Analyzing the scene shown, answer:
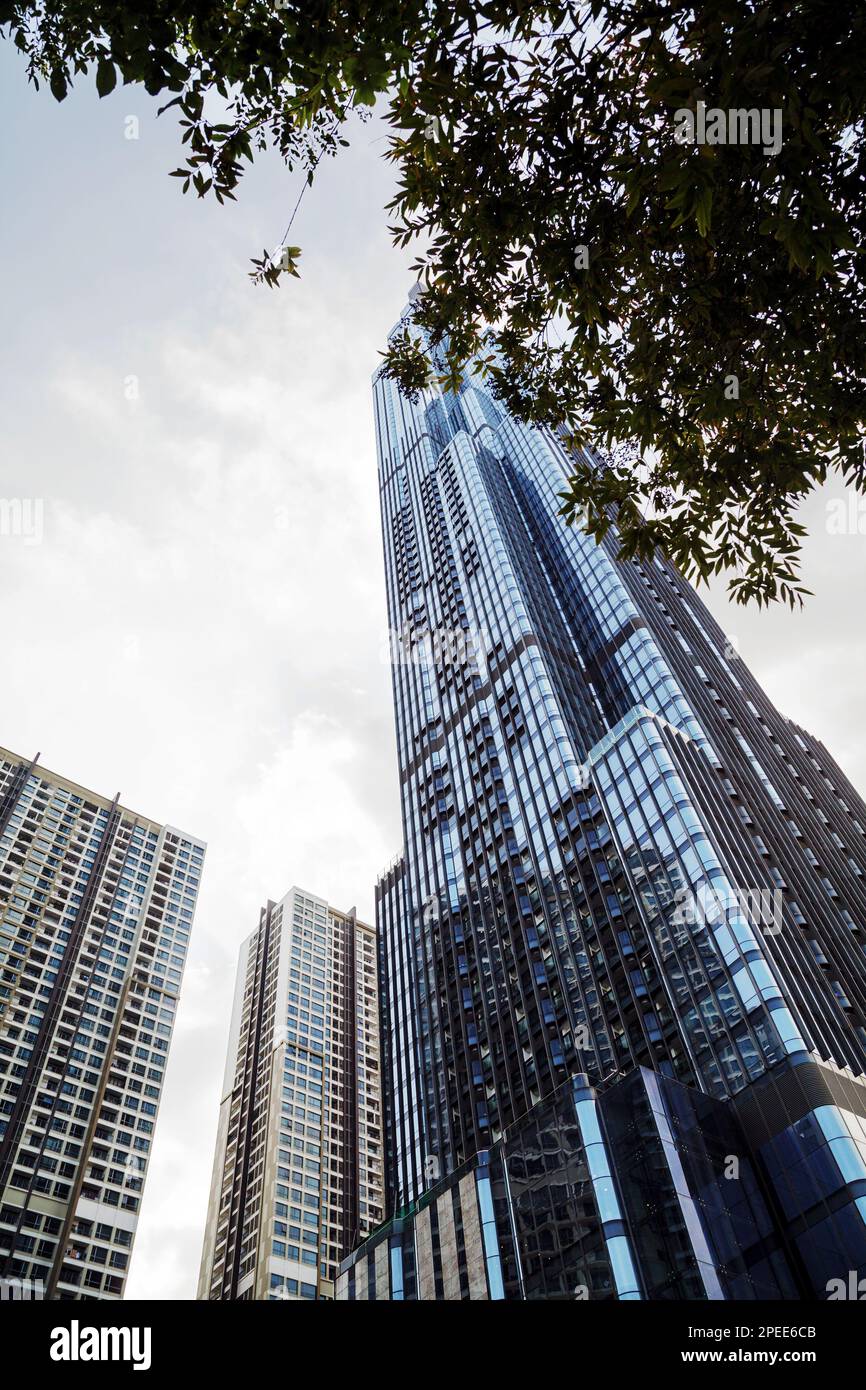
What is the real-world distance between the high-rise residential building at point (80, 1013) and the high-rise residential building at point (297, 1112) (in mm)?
17721

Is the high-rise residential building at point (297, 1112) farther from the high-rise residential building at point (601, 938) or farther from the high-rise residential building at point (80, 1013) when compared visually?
the high-rise residential building at point (601, 938)

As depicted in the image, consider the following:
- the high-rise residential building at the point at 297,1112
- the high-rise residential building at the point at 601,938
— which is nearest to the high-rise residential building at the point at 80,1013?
the high-rise residential building at the point at 297,1112

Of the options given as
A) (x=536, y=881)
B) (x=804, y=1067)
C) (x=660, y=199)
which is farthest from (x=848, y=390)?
(x=536, y=881)

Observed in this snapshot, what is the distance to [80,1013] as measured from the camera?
77562 mm

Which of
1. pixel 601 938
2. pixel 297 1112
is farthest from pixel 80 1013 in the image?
pixel 601 938

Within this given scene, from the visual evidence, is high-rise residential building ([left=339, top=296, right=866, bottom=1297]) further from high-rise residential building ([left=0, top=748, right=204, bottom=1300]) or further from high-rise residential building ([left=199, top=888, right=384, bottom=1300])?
high-rise residential building ([left=199, top=888, right=384, bottom=1300])

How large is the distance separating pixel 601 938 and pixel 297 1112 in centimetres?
5892

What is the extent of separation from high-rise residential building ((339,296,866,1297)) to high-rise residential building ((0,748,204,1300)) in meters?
24.6

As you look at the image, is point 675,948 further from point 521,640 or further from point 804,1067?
point 521,640

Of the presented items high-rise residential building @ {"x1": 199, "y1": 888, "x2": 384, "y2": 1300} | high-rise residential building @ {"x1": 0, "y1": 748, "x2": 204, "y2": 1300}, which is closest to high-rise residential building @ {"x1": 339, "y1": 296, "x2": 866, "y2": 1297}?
high-rise residential building @ {"x1": 0, "y1": 748, "x2": 204, "y2": 1300}

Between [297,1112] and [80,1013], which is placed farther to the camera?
[297,1112]

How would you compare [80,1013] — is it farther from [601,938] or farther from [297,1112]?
[601,938]

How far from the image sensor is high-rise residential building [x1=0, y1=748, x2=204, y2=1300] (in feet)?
208
